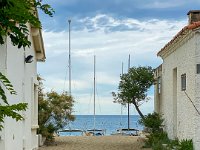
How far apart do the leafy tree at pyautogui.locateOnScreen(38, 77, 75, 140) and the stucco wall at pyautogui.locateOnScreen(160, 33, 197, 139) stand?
17.2 ft

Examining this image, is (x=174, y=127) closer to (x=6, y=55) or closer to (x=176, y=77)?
(x=176, y=77)

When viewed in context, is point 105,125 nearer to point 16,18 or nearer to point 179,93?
point 179,93

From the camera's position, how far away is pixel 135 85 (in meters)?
26.1

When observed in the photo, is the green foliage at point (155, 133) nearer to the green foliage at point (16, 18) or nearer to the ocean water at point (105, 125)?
the ocean water at point (105, 125)

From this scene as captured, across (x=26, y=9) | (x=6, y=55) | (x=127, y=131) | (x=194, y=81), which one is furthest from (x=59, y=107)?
(x=26, y=9)

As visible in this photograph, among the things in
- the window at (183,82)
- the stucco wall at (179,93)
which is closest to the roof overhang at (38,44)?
the stucco wall at (179,93)

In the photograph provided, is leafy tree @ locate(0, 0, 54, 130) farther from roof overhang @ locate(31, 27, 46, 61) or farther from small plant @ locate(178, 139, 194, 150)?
small plant @ locate(178, 139, 194, 150)

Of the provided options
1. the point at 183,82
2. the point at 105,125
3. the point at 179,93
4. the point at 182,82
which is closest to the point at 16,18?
the point at 183,82

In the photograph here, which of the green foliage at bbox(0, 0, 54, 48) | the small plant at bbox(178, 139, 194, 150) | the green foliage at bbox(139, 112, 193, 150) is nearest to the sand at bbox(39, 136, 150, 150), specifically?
the green foliage at bbox(139, 112, 193, 150)

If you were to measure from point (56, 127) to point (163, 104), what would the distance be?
19.4 ft

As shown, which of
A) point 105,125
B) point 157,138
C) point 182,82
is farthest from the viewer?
point 105,125

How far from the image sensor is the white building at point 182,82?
669 inches

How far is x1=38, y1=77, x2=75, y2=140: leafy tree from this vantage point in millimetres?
25656

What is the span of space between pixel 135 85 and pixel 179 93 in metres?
5.83
